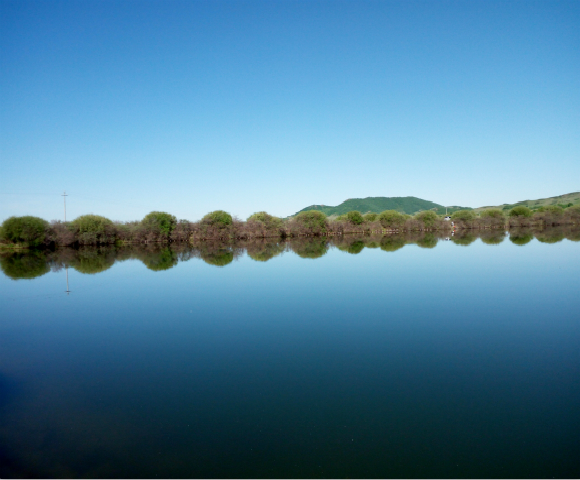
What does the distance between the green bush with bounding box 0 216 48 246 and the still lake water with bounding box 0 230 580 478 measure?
41552 millimetres

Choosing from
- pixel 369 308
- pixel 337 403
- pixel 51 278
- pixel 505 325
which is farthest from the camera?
pixel 51 278

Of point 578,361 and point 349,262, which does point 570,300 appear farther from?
point 349,262

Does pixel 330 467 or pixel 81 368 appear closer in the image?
pixel 330 467

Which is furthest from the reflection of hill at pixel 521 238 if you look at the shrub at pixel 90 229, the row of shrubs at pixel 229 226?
the shrub at pixel 90 229

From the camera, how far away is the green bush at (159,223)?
61.0 meters

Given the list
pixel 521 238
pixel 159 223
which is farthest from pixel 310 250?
pixel 159 223

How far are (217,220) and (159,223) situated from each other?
10.1 m

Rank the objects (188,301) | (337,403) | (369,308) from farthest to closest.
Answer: (188,301) < (369,308) < (337,403)

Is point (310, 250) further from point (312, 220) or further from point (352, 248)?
point (312, 220)

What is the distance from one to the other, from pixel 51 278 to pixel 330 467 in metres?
23.7

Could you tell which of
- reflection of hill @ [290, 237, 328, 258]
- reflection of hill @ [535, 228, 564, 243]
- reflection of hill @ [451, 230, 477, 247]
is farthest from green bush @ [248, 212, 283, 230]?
reflection of hill @ [535, 228, 564, 243]

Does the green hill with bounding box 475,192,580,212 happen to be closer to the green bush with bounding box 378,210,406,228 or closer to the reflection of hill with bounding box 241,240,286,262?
the green bush with bounding box 378,210,406,228

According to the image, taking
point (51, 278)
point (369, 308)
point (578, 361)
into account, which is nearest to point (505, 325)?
point (578, 361)

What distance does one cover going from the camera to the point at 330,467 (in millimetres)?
4484
